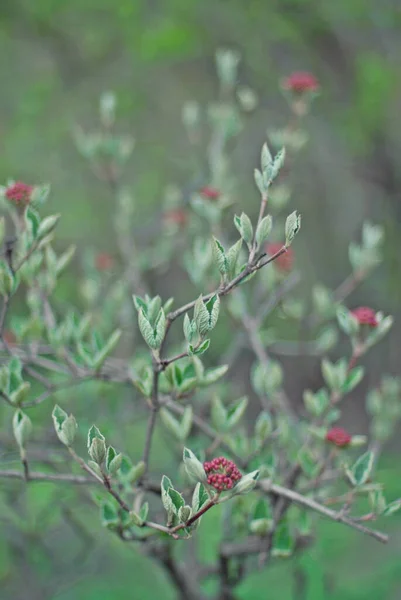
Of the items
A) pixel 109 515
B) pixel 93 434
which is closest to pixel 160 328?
pixel 93 434

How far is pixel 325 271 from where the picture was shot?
246cm

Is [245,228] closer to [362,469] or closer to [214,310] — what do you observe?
[214,310]

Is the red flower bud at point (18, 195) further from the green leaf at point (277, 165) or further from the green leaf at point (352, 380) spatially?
the green leaf at point (352, 380)

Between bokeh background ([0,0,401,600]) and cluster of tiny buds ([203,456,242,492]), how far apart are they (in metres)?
1.67

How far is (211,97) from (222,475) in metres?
2.04

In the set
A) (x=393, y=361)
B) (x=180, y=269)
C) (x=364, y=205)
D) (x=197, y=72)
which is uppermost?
(x=197, y=72)

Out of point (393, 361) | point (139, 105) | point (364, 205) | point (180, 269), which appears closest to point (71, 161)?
point (139, 105)

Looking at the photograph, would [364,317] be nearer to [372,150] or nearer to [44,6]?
[372,150]

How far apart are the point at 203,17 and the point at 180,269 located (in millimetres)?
833

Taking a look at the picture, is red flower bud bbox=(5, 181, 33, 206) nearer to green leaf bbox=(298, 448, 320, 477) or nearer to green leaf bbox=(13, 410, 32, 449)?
green leaf bbox=(13, 410, 32, 449)

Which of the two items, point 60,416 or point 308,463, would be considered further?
point 308,463

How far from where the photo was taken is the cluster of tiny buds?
56cm

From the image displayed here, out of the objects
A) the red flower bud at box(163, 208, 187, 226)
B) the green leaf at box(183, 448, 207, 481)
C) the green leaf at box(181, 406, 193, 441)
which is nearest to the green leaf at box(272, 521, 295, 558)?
the green leaf at box(181, 406, 193, 441)

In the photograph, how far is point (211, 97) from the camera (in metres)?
2.43
